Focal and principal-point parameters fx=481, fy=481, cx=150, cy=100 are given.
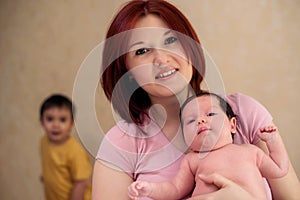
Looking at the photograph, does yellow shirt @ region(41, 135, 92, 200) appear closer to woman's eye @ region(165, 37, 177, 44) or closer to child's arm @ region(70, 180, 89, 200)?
child's arm @ region(70, 180, 89, 200)

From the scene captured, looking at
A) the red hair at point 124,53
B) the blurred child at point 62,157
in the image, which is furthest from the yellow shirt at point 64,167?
the red hair at point 124,53

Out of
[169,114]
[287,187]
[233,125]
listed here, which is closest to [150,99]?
[169,114]

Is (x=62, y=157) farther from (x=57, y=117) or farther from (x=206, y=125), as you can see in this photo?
(x=206, y=125)

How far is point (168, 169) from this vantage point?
0.76 metres

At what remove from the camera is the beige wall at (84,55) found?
0.85 meters

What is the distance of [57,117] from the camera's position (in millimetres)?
857

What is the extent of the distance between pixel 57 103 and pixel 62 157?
10 centimetres

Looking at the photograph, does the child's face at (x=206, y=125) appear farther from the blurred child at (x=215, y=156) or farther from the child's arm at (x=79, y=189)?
the child's arm at (x=79, y=189)

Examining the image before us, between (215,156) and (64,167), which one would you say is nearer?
(215,156)

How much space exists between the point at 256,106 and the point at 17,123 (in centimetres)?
44

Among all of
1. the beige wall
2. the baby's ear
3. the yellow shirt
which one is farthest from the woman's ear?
the yellow shirt

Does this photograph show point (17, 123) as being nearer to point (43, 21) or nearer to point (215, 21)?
point (43, 21)

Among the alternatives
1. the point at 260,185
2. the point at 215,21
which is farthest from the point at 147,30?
the point at 260,185

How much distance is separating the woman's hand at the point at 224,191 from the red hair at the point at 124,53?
0.53 ft
